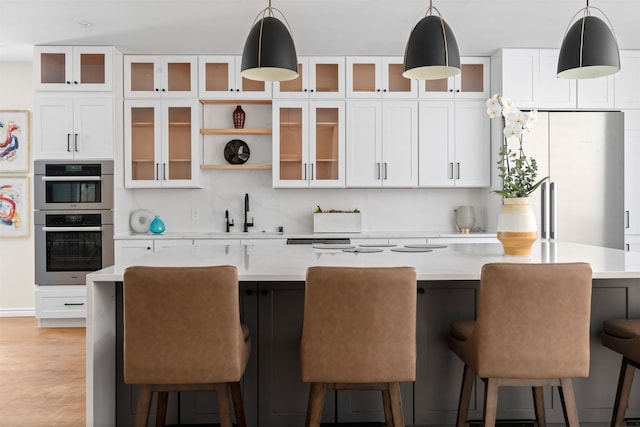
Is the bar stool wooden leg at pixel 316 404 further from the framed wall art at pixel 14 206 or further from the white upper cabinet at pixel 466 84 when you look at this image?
the framed wall art at pixel 14 206

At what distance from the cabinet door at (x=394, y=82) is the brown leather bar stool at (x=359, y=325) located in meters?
3.54

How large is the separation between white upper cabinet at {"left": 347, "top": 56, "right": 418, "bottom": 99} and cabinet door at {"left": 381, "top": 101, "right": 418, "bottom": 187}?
0.35 feet

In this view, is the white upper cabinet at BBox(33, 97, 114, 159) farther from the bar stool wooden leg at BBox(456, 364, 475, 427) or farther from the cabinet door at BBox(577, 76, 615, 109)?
the cabinet door at BBox(577, 76, 615, 109)

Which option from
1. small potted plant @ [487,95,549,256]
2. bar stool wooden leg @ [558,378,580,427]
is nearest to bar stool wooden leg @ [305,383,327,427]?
bar stool wooden leg @ [558,378,580,427]

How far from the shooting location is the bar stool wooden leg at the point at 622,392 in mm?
2369

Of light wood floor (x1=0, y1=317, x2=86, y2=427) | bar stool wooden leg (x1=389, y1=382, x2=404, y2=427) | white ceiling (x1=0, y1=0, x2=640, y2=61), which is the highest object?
white ceiling (x1=0, y1=0, x2=640, y2=61)

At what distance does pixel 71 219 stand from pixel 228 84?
191cm

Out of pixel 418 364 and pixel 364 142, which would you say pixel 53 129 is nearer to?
pixel 364 142

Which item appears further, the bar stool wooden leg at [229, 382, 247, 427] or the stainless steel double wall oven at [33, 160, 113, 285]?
the stainless steel double wall oven at [33, 160, 113, 285]

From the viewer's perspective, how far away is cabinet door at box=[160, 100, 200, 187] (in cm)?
513

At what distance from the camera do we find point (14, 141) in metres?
5.63

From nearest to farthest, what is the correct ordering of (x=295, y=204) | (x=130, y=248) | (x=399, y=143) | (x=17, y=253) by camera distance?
(x=130, y=248) < (x=399, y=143) < (x=295, y=204) < (x=17, y=253)

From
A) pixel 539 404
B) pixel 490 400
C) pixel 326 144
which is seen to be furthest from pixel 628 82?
pixel 490 400

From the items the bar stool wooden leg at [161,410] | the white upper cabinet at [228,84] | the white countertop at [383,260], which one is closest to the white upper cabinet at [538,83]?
the white countertop at [383,260]
